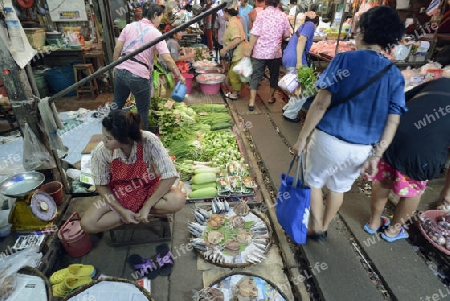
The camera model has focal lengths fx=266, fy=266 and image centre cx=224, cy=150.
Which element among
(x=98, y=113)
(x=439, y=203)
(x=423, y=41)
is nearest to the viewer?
(x=439, y=203)

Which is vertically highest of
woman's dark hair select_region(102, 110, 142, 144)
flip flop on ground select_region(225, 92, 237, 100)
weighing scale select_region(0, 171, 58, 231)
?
woman's dark hair select_region(102, 110, 142, 144)

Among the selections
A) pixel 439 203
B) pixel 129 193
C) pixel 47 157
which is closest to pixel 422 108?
pixel 439 203

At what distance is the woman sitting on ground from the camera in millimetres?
2582

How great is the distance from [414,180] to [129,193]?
2819mm

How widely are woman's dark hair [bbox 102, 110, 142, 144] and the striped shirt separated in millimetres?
231

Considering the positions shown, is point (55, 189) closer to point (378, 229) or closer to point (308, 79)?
point (378, 229)

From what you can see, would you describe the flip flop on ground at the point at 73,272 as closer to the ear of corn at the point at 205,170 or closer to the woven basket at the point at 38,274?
the woven basket at the point at 38,274

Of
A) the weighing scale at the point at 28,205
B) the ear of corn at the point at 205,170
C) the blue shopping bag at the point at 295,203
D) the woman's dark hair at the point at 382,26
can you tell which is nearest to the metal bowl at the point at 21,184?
the weighing scale at the point at 28,205

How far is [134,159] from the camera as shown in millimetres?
2639

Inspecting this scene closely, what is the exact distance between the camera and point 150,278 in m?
2.62

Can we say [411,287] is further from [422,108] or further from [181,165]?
[181,165]

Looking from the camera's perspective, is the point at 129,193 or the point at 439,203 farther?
the point at 439,203

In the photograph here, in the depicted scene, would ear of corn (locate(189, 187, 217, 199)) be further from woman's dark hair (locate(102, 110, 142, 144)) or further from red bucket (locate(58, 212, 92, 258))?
woman's dark hair (locate(102, 110, 142, 144))

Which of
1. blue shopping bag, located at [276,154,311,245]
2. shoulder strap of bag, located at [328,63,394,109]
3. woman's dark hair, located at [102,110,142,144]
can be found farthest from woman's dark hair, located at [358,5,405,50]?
woman's dark hair, located at [102,110,142,144]
